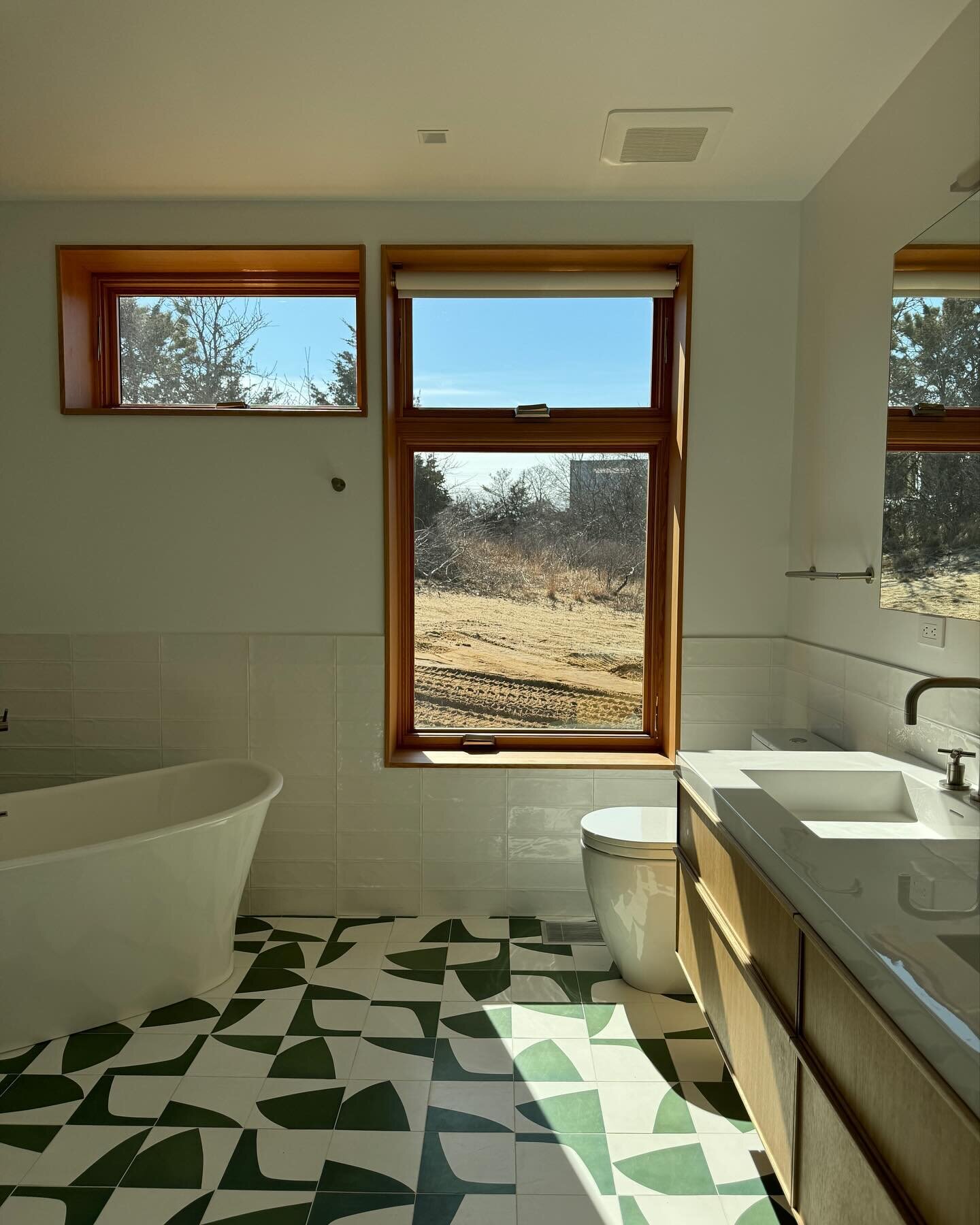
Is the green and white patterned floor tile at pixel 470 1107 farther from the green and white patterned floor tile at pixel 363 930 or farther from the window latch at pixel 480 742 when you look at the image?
the window latch at pixel 480 742

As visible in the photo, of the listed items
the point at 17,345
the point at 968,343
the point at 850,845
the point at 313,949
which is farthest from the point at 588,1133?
the point at 17,345

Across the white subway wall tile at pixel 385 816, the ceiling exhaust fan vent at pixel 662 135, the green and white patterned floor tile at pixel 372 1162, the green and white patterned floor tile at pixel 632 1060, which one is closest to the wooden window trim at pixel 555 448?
A: the white subway wall tile at pixel 385 816

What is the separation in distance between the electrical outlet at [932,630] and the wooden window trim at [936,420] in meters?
0.41

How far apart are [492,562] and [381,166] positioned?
1.45 m

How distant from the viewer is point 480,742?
351 centimetres

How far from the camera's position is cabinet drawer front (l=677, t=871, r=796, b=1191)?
1.62m

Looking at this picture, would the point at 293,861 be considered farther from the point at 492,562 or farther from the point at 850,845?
the point at 850,845

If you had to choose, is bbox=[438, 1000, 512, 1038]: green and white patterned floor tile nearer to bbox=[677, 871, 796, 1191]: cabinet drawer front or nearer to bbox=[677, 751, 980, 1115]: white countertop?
bbox=[677, 871, 796, 1191]: cabinet drawer front

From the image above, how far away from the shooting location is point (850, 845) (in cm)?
161

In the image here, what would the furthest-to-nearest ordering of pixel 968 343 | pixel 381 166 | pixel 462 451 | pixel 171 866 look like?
pixel 462 451 → pixel 381 166 → pixel 171 866 → pixel 968 343

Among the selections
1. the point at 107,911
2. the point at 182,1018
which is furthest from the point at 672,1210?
the point at 107,911

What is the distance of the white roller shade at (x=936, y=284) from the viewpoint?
1988 mm

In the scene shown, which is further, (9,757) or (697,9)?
(9,757)

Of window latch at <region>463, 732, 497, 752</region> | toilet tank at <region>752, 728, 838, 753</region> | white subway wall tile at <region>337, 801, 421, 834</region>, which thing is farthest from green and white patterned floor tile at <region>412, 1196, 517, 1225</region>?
window latch at <region>463, 732, 497, 752</region>
